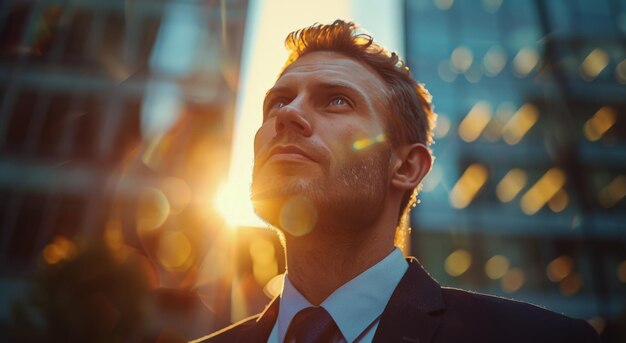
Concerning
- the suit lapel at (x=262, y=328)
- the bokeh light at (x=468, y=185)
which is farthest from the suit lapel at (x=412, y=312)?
the bokeh light at (x=468, y=185)

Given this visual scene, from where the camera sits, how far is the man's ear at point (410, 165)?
247cm

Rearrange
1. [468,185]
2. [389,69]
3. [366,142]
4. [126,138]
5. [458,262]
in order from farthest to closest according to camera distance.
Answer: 1. [468,185]
2. [458,262]
3. [126,138]
4. [389,69]
5. [366,142]

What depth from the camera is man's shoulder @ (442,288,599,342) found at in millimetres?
1977

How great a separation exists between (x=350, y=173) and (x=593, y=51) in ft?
116

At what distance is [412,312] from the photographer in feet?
6.85

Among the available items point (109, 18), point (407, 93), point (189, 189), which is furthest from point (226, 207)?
→ point (407, 93)

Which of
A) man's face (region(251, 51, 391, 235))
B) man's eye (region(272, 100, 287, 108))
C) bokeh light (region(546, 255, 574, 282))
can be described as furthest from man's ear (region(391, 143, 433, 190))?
bokeh light (region(546, 255, 574, 282))

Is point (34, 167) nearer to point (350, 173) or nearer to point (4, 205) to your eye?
point (4, 205)

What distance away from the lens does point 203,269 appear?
18.7 m

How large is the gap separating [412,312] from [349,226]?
53 cm

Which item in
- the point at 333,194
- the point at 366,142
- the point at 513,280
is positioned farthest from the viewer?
the point at 513,280

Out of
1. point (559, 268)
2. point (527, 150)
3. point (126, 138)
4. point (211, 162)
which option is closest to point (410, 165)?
point (211, 162)

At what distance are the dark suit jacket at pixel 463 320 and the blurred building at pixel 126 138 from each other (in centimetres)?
1579

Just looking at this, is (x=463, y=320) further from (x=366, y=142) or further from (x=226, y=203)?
(x=226, y=203)
